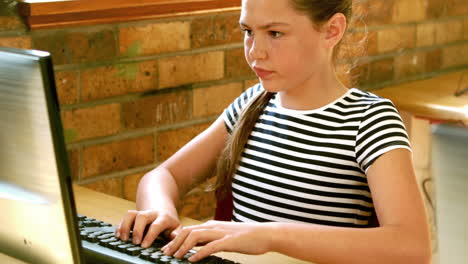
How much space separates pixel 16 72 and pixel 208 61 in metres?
1.44

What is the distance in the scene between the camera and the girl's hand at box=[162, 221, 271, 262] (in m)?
1.11

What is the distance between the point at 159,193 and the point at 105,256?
0.41 meters


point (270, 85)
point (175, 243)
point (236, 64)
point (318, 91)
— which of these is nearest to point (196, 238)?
point (175, 243)

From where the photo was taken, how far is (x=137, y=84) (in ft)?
6.49

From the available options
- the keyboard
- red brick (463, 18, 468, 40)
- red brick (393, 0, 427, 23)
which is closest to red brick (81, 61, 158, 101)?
the keyboard

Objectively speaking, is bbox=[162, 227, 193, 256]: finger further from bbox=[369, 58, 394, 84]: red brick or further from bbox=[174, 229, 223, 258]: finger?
bbox=[369, 58, 394, 84]: red brick

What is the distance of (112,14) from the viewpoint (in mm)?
1877

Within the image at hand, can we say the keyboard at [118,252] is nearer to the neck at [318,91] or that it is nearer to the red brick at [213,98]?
the neck at [318,91]

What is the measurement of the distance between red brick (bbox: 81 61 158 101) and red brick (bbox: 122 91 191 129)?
41mm

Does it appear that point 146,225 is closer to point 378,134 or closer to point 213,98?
point 378,134

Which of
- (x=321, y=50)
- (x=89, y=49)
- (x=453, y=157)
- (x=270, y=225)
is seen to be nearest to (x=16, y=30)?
(x=89, y=49)

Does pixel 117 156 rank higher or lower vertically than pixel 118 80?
lower

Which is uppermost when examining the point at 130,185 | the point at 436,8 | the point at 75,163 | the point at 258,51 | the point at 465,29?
the point at 258,51

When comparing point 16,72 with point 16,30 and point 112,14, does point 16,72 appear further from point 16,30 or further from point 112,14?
point 112,14
